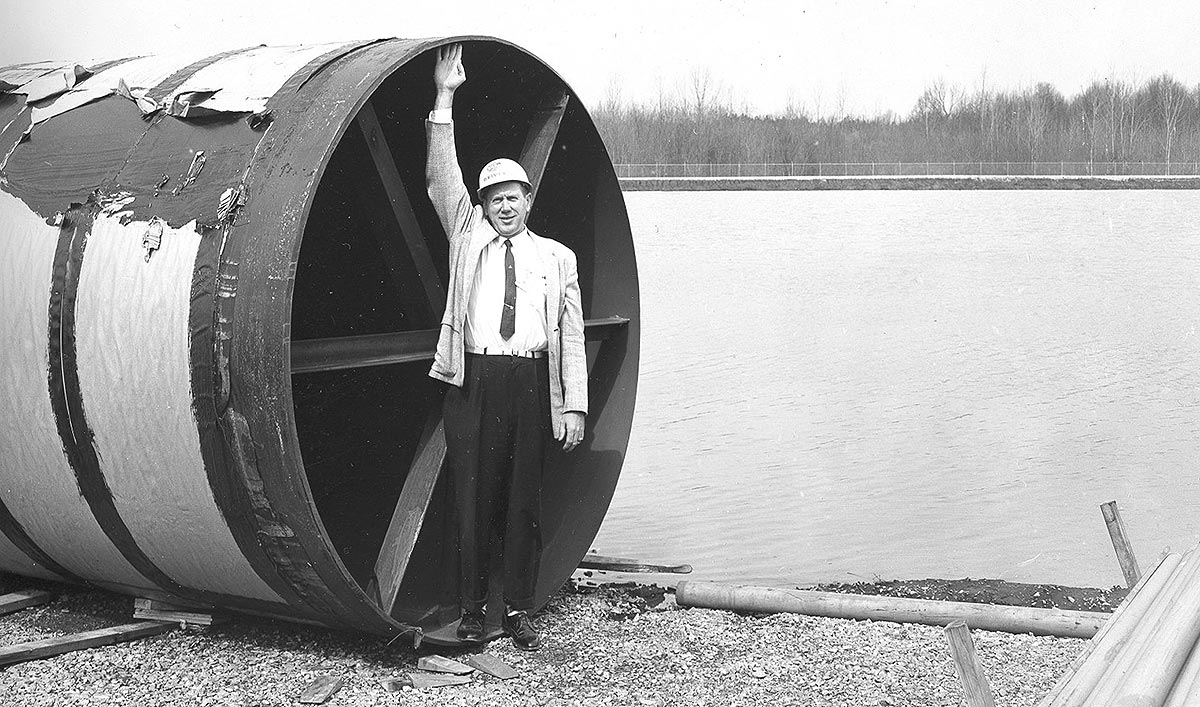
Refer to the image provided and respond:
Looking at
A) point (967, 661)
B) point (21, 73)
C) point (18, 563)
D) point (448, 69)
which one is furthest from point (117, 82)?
point (967, 661)

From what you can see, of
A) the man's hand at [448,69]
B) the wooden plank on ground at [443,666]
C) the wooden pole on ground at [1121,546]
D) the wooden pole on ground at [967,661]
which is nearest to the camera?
the wooden pole on ground at [967,661]

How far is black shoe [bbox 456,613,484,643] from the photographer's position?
488 centimetres

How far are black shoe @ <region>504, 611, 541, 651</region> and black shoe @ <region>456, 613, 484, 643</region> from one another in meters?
0.11

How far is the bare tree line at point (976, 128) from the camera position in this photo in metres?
17.0

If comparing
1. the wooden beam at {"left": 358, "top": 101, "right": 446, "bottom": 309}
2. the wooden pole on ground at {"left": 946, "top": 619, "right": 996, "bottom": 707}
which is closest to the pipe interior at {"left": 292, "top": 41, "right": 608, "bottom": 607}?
the wooden beam at {"left": 358, "top": 101, "right": 446, "bottom": 309}

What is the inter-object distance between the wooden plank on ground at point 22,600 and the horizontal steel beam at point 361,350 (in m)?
1.63

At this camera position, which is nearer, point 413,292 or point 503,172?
point 503,172

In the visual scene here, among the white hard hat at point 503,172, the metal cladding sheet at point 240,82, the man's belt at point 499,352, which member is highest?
the metal cladding sheet at point 240,82

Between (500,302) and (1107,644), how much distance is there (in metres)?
2.38

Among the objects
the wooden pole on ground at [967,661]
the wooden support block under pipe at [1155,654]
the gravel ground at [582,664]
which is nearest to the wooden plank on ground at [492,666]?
the gravel ground at [582,664]

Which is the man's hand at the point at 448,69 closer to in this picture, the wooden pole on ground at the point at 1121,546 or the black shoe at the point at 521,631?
the black shoe at the point at 521,631

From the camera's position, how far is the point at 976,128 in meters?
18.2

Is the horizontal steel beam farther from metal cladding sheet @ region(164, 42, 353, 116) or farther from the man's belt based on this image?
metal cladding sheet @ region(164, 42, 353, 116)

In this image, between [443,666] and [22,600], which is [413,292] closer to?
[443,666]
